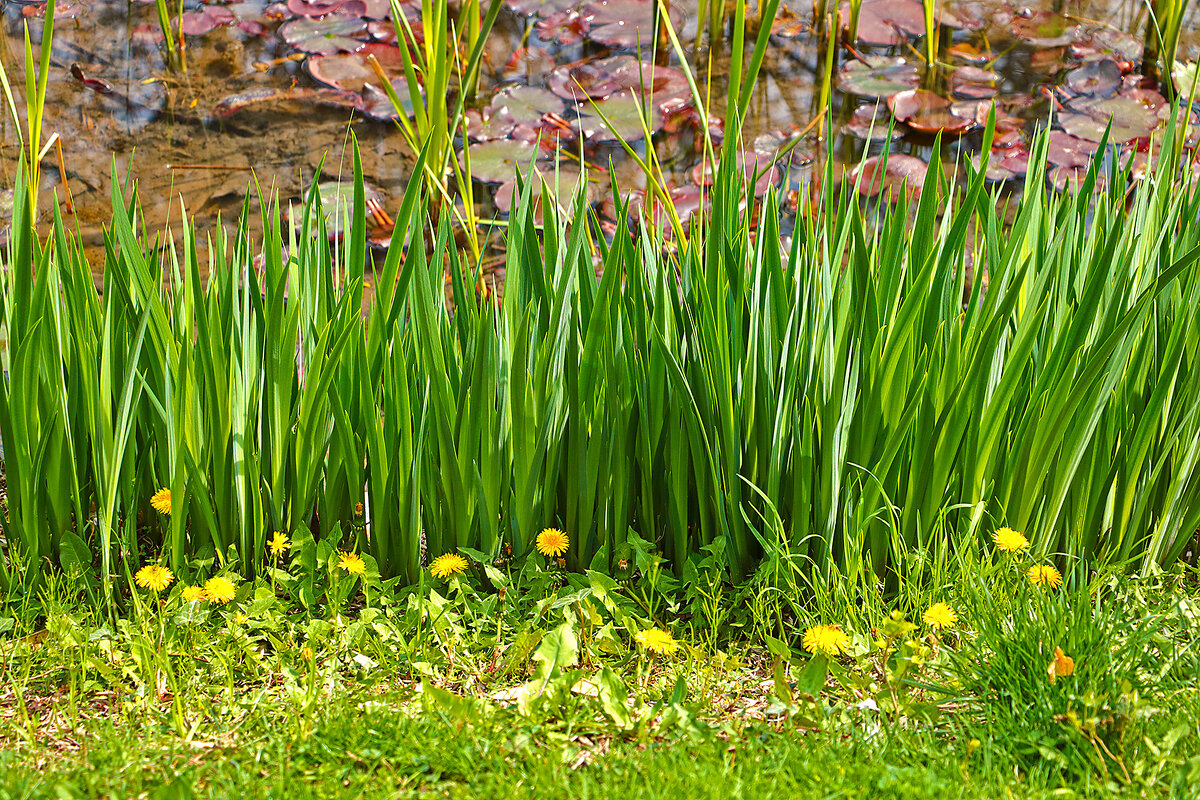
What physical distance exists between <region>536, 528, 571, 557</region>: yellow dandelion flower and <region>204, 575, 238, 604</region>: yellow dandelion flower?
466 millimetres

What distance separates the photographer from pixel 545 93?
3977 millimetres

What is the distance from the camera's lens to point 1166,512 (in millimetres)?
1498

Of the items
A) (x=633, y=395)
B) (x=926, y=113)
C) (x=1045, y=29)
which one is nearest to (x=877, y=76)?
(x=926, y=113)

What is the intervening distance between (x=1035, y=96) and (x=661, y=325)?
3403 millimetres

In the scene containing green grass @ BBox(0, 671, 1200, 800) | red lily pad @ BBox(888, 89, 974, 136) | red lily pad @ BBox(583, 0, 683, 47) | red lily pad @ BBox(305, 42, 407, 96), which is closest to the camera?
green grass @ BBox(0, 671, 1200, 800)

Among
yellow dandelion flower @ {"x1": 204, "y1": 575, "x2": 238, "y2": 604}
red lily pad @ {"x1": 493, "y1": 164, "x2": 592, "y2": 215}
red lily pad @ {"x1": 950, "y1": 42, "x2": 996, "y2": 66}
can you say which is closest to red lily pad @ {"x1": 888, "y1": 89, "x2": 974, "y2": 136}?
red lily pad @ {"x1": 950, "y1": 42, "x2": 996, "y2": 66}

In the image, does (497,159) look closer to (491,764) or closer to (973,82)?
(973,82)

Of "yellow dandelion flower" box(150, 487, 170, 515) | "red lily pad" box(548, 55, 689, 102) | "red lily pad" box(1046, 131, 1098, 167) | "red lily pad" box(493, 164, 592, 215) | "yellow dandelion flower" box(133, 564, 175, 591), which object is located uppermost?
"red lily pad" box(548, 55, 689, 102)

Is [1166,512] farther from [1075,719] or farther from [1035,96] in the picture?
[1035,96]

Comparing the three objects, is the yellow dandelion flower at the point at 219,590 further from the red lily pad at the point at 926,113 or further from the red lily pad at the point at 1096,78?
the red lily pad at the point at 1096,78

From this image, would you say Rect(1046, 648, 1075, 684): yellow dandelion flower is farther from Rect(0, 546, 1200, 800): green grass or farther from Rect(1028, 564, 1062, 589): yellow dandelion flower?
Rect(1028, 564, 1062, 589): yellow dandelion flower

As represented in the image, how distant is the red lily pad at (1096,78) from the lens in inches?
158

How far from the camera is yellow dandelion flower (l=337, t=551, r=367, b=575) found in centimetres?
143

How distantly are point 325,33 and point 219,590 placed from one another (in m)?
3.67
